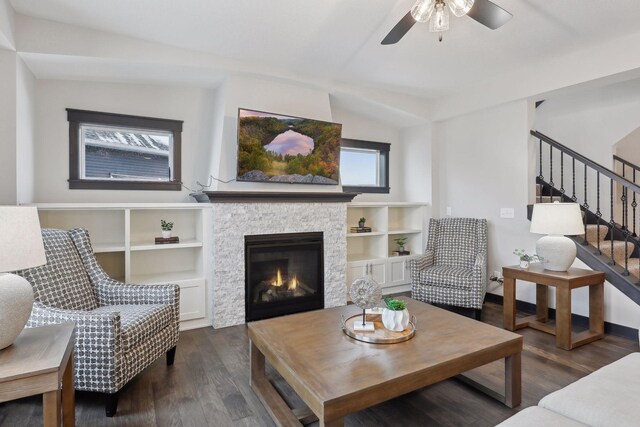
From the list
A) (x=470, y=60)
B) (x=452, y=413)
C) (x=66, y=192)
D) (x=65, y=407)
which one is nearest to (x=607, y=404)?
(x=452, y=413)

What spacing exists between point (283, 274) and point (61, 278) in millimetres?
2098

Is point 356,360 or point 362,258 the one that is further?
point 362,258

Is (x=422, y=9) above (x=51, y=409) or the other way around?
above

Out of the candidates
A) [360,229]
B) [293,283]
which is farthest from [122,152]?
[360,229]

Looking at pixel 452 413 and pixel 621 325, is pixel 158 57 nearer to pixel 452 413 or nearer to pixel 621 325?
pixel 452 413

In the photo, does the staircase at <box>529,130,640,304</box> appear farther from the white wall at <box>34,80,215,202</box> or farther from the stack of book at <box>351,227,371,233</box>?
the white wall at <box>34,80,215,202</box>

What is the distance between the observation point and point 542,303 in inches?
144

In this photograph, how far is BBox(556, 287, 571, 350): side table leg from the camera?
9.76ft

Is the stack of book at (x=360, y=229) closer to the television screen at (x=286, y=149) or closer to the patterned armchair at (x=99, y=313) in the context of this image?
the television screen at (x=286, y=149)

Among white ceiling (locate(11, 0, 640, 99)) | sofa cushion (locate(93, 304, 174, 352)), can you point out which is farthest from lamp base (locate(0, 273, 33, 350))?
white ceiling (locate(11, 0, 640, 99))

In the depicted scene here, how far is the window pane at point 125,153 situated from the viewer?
11.8 feet

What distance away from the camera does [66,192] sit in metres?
3.46

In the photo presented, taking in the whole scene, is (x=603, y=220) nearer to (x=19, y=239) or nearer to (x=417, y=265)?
(x=417, y=265)

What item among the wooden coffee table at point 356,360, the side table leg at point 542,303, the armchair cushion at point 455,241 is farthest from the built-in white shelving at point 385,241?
the wooden coffee table at point 356,360
